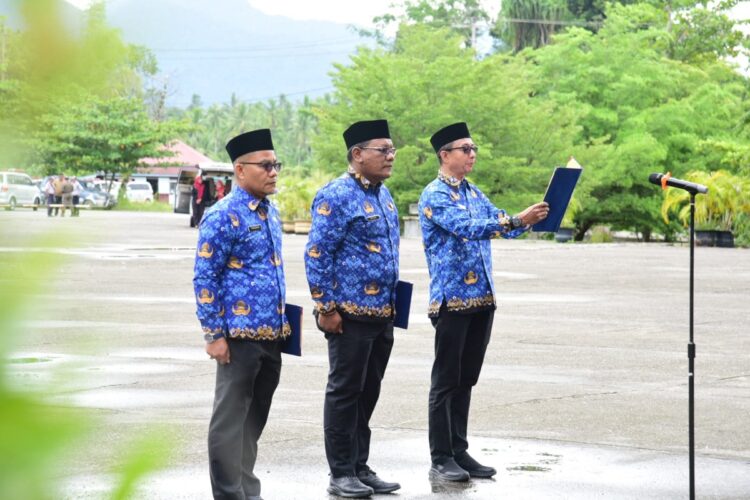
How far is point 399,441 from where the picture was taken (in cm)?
833

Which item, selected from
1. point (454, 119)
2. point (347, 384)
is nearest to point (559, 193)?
point (347, 384)

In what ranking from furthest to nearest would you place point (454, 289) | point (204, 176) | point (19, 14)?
point (204, 176)
point (454, 289)
point (19, 14)

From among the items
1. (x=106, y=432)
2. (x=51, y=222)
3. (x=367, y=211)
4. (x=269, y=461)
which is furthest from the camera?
(x=269, y=461)

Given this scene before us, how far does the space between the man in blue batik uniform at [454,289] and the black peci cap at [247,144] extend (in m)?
1.29

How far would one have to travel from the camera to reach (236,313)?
5.83 metres

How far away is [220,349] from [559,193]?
205 centimetres

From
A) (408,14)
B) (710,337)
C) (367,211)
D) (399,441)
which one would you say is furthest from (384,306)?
(408,14)

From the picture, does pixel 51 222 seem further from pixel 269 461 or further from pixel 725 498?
pixel 269 461

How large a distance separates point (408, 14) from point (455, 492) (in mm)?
67237

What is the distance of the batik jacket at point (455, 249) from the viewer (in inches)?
279

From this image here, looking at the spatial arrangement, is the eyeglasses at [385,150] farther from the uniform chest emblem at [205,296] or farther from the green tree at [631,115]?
the green tree at [631,115]

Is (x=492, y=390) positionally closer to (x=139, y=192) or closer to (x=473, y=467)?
(x=473, y=467)

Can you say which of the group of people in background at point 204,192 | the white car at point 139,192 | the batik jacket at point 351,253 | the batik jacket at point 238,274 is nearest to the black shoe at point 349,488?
the batik jacket at point 351,253

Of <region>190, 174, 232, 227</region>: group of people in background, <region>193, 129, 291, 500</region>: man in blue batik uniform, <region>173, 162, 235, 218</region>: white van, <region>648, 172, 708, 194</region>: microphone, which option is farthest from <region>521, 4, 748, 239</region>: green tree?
<region>193, 129, 291, 500</region>: man in blue batik uniform
